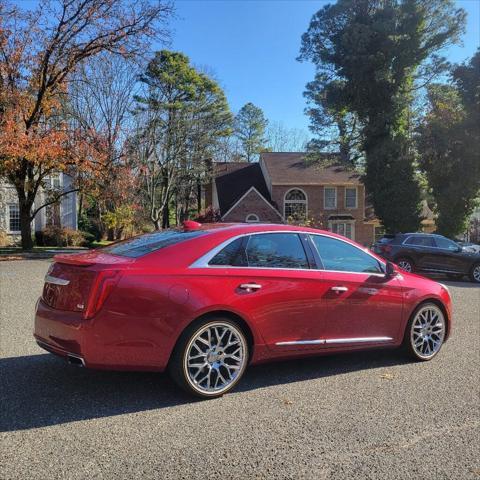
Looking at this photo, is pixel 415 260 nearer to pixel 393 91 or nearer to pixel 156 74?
pixel 393 91

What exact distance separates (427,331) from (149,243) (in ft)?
11.2

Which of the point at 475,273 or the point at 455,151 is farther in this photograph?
the point at 455,151

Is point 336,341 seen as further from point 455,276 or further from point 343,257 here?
point 455,276

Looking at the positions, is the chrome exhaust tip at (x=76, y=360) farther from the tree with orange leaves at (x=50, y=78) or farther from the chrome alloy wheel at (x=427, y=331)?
the tree with orange leaves at (x=50, y=78)

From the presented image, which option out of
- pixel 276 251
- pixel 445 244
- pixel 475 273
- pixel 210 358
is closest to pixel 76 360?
pixel 210 358

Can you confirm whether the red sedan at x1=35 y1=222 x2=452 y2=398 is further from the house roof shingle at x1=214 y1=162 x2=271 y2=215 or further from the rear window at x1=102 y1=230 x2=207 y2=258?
the house roof shingle at x1=214 y1=162 x2=271 y2=215

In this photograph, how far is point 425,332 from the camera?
6.06 metres

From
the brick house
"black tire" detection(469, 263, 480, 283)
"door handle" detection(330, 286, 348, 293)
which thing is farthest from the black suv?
the brick house

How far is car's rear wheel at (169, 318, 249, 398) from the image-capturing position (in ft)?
14.5

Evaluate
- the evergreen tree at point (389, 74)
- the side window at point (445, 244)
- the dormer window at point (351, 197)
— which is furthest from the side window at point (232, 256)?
the dormer window at point (351, 197)

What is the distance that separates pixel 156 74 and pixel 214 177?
12474 mm

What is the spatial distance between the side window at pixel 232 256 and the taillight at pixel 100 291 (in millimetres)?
898

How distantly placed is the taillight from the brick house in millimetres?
38077

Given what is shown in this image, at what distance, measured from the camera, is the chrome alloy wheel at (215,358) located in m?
4.47
